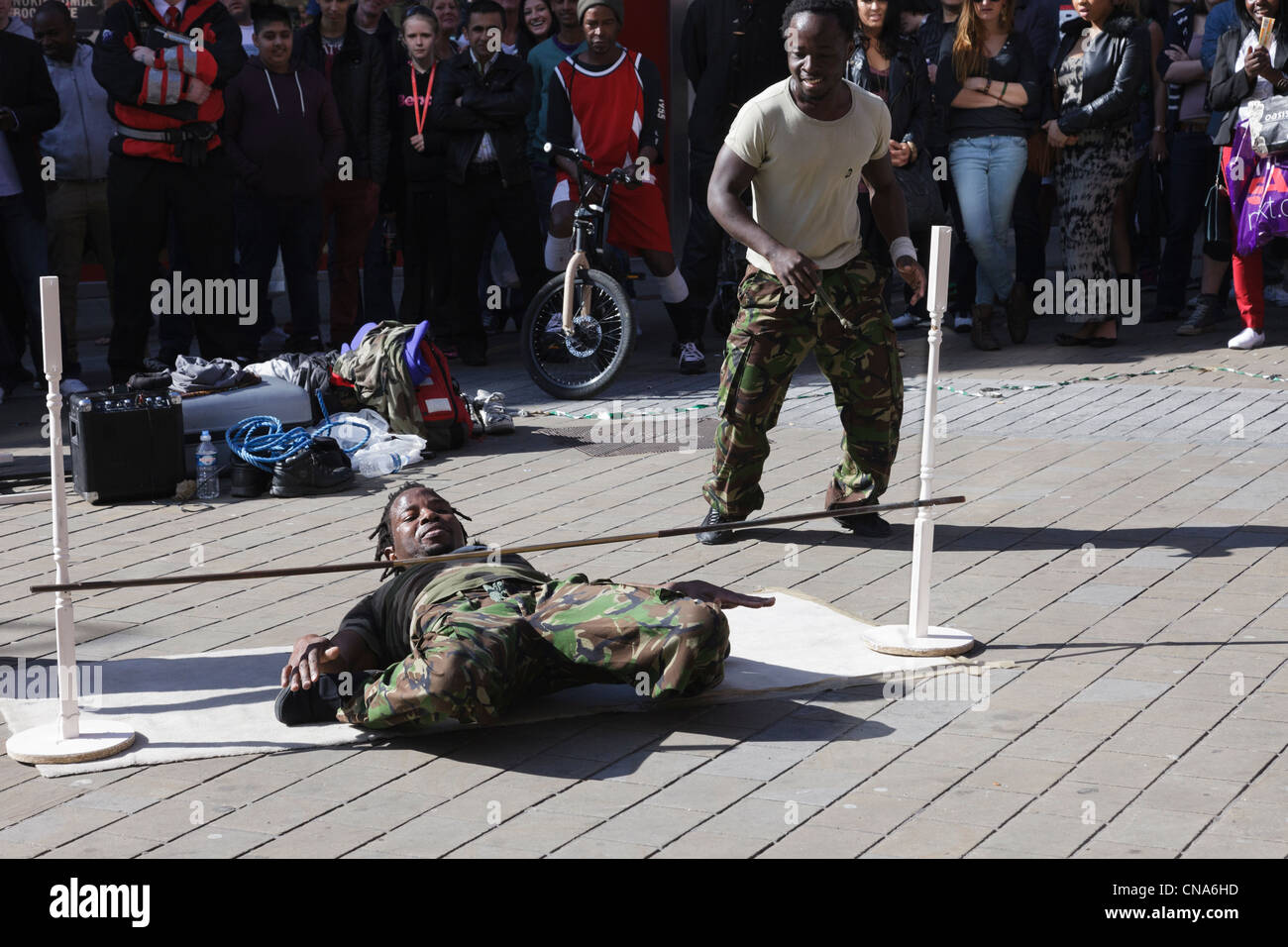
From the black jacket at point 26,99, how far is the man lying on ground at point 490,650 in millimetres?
6494

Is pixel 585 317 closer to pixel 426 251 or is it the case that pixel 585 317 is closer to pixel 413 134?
pixel 426 251

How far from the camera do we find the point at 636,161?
36.8 feet

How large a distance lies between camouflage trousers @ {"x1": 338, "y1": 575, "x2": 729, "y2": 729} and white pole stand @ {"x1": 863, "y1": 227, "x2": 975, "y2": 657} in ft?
2.96

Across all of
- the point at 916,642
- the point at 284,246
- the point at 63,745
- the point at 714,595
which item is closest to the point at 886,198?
the point at 916,642

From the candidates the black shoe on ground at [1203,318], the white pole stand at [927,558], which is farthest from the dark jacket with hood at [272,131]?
the white pole stand at [927,558]

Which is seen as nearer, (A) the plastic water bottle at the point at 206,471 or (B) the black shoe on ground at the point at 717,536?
(B) the black shoe on ground at the point at 717,536

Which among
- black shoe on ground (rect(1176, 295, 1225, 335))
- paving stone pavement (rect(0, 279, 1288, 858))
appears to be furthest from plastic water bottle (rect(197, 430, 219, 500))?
black shoe on ground (rect(1176, 295, 1225, 335))

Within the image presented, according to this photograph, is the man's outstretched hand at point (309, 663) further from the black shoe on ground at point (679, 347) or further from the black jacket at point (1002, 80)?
the black jacket at point (1002, 80)

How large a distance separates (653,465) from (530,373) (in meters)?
2.12

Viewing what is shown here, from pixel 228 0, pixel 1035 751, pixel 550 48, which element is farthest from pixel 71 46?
pixel 1035 751

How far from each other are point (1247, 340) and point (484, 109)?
5.45m

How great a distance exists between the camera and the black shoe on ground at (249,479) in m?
8.48

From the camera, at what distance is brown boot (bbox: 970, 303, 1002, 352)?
12008 millimetres

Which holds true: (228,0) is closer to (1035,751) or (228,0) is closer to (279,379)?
(279,379)
